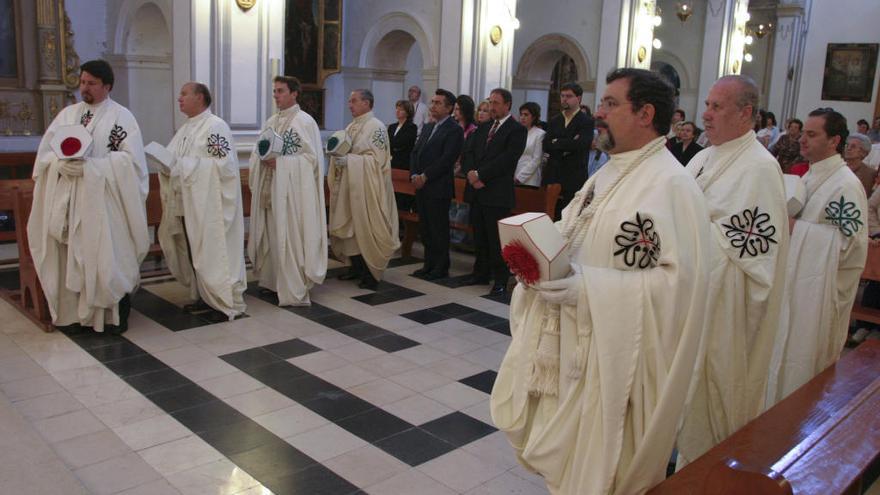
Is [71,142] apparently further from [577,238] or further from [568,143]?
[568,143]

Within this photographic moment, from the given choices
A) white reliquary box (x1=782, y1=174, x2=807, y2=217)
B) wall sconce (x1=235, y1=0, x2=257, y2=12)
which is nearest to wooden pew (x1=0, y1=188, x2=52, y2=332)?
wall sconce (x1=235, y1=0, x2=257, y2=12)

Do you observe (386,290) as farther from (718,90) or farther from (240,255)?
(718,90)

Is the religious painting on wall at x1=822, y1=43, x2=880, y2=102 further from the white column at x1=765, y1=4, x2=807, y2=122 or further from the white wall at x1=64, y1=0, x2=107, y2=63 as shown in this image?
the white wall at x1=64, y1=0, x2=107, y2=63

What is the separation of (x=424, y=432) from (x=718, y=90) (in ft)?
7.07

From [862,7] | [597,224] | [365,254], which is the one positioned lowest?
[365,254]

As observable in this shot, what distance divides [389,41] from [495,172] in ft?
23.8

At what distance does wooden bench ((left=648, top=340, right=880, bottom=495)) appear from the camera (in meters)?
1.74

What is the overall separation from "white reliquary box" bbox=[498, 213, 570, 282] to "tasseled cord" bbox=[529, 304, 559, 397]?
0.57 ft

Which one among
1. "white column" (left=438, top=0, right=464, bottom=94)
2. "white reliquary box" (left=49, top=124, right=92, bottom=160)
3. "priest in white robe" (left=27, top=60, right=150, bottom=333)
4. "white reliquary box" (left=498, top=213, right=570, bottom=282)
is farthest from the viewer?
"white column" (left=438, top=0, right=464, bottom=94)

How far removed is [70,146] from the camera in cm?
482

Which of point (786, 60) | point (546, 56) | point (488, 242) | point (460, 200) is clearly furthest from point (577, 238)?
point (786, 60)

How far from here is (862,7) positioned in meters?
16.5

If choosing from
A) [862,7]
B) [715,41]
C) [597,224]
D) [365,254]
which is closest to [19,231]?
[365,254]

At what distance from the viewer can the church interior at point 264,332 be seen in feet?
11.1
